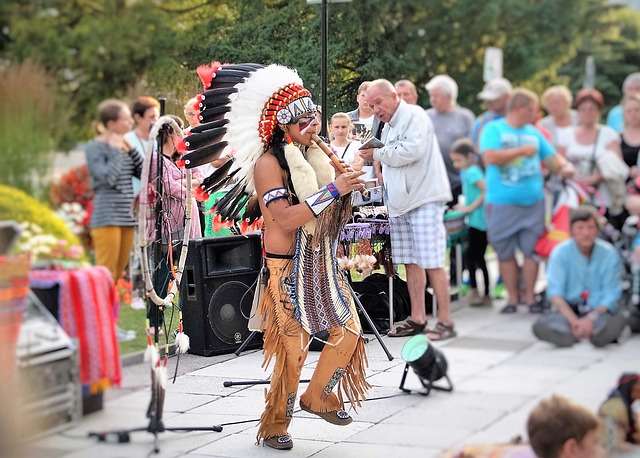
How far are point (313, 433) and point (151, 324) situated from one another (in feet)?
2.43

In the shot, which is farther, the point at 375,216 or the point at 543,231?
the point at 375,216

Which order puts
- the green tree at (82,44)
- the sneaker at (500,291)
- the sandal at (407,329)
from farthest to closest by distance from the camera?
the sandal at (407,329)
the sneaker at (500,291)
the green tree at (82,44)

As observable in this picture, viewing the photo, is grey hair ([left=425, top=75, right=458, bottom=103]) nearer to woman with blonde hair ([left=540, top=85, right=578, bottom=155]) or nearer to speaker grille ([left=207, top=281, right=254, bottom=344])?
woman with blonde hair ([left=540, top=85, right=578, bottom=155])

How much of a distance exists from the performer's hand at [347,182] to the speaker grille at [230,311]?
0.70m

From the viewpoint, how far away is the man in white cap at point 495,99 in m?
3.14

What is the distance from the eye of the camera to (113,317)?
3.25 m

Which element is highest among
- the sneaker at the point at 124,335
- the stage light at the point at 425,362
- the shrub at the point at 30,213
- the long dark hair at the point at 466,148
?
the long dark hair at the point at 466,148

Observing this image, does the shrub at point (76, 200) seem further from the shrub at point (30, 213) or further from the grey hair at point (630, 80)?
the grey hair at point (630, 80)

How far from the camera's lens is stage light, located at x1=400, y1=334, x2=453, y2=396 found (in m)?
3.52

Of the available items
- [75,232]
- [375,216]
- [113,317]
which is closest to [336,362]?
[375,216]

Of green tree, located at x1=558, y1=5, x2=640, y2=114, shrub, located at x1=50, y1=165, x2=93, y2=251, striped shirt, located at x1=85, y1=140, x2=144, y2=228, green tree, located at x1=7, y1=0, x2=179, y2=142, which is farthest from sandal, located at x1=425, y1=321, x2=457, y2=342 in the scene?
green tree, located at x1=7, y1=0, x2=179, y2=142

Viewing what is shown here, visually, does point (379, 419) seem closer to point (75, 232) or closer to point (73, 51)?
point (75, 232)

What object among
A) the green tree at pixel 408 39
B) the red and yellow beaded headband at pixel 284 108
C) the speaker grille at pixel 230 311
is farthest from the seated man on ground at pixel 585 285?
the speaker grille at pixel 230 311

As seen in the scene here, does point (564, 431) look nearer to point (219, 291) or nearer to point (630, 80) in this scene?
point (630, 80)
